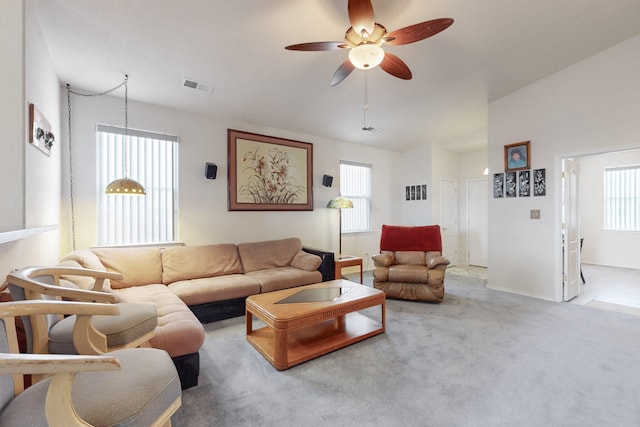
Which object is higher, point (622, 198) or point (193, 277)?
point (622, 198)

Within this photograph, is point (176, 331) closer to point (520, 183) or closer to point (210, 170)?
point (210, 170)

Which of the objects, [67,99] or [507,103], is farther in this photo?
[507,103]

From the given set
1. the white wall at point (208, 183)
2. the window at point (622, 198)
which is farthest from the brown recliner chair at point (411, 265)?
the window at point (622, 198)

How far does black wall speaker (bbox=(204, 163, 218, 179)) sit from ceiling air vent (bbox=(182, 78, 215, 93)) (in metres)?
0.98

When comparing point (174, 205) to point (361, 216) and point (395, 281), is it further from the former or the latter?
point (361, 216)

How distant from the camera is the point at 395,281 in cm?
374

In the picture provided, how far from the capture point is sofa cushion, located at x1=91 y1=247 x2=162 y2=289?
298 centimetres

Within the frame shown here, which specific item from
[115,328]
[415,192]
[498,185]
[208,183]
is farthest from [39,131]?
[415,192]

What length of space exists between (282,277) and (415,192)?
152 inches

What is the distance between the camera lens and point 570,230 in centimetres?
383

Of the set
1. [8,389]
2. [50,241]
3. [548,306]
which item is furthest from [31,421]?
[548,306]

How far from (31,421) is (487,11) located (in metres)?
3.91

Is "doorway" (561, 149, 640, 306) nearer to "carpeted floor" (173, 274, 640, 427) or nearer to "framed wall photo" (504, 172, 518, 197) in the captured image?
"framed wall photo" (504, 172, 518, 197)

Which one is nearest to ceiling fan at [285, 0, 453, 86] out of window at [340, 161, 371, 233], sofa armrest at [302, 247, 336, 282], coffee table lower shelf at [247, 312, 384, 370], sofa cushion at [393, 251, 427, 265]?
coffee table lower shelf at [247, 312, 384, 370]
